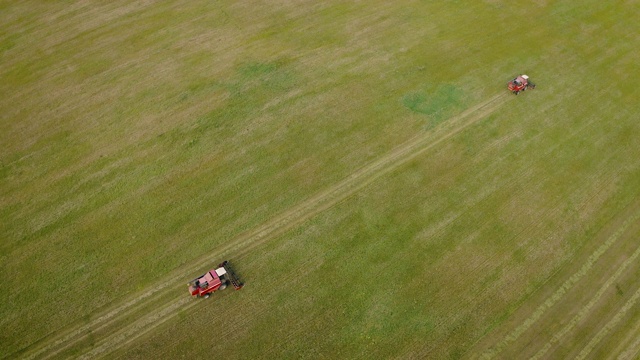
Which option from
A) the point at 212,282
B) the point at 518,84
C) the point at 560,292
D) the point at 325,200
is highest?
the point at 212,282

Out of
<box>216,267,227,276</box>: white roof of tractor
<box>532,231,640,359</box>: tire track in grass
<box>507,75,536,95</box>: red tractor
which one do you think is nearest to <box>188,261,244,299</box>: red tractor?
<box>216,267,227,276</box>: white roof of tractor

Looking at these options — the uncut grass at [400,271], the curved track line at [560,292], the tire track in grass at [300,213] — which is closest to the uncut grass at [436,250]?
the uncut grass at [400,271]

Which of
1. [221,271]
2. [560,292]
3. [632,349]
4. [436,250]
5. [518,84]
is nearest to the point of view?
[632,349]

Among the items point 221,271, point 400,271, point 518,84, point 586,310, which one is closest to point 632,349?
point 586,310

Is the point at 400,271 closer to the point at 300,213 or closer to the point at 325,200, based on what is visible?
the point at 325,200

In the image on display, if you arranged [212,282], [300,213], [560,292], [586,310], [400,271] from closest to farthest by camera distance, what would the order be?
[212,282] < [586,310] < [560,292] < [400,271] < [300,213]

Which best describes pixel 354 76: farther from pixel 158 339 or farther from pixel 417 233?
pixel 158 339

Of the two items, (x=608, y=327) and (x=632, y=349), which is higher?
(x=608, y=327)
